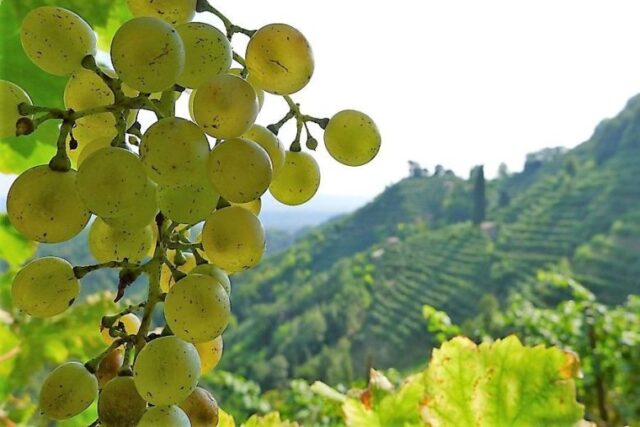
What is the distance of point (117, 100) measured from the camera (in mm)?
315

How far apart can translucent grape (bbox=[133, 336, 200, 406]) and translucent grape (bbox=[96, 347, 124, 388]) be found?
0.13ft

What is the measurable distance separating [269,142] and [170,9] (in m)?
0.09

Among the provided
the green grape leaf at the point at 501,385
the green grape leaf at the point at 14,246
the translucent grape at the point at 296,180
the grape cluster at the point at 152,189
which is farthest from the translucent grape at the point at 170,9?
the green grape leaf at the point at 14,246

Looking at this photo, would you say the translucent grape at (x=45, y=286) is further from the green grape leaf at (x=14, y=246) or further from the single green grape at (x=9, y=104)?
the green grape leaf at (x=14, y=246)

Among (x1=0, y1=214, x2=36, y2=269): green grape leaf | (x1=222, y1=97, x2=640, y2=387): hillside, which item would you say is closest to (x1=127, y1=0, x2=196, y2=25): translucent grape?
(x1=0, y1=214, x2=36, y2=269): green grape leaf

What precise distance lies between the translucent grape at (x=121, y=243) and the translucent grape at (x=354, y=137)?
0.42 feet

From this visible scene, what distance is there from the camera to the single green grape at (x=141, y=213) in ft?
1.00

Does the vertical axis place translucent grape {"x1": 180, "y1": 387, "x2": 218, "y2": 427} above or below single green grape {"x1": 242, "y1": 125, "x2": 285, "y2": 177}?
below

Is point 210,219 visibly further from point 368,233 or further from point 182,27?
point 368,233

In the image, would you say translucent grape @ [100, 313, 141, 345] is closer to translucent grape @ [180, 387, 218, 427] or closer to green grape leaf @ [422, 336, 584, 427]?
translucent grape @ [180, 387, 218, 427]

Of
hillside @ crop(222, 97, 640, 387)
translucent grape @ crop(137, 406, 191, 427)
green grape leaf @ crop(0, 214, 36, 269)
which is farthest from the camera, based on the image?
hillside @ crop(222, 97, 640, 387)

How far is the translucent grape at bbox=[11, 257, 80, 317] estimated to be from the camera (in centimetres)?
32

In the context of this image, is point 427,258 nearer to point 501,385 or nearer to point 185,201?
point 501,385

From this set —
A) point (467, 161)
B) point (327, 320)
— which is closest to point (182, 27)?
point (327, 320)
